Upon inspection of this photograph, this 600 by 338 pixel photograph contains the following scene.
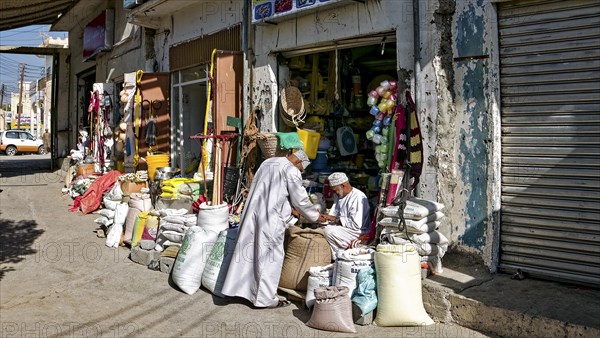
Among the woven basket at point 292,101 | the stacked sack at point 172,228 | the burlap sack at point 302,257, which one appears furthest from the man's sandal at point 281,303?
the woven basket at point 292,101

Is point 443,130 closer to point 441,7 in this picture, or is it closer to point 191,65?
point 441,7

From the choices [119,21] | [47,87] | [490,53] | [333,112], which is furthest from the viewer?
[47,87]

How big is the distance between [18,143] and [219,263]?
3105 centimetres

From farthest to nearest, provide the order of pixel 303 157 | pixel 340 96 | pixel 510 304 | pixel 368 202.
Answer: pixel 340 96 → pixel 303 157 → pixel 368 202 → pixel 510 304

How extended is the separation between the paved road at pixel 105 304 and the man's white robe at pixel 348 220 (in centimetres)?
84

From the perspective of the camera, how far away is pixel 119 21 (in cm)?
1310

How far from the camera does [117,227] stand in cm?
789

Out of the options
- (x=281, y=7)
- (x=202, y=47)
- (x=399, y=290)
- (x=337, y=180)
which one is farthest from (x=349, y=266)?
(x=202, y=47)

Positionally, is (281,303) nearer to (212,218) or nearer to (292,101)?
(212,218)

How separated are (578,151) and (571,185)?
1.05ft

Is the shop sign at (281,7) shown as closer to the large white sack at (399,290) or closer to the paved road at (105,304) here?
the large white sack at (399,290)

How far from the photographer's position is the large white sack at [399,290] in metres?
4.38

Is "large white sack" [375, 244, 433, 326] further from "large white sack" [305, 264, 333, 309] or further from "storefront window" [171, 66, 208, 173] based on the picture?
"storefront window" [171, 66, 208, 173]

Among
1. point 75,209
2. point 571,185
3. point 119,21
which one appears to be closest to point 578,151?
point 571,185
